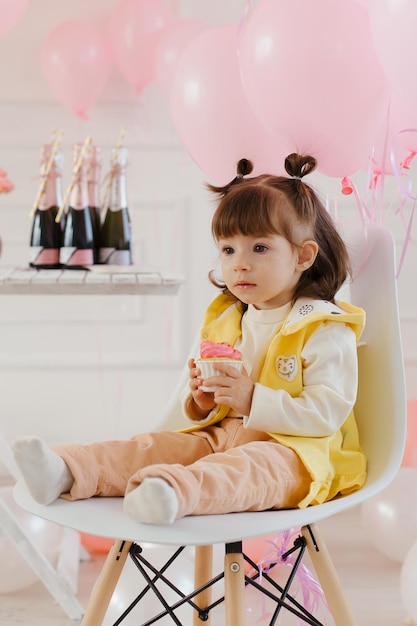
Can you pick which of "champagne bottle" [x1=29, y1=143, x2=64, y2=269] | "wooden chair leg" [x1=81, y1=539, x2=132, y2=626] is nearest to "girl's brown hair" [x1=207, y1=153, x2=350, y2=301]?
"wooden chair leg" [x1=81, y1=539, x2=132, y2=626]

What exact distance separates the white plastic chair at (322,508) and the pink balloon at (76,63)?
3.53ft

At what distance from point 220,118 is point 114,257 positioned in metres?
0.70

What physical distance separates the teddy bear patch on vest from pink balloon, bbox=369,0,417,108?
0.45 metres

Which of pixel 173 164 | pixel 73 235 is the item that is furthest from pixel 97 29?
pixel 73 235

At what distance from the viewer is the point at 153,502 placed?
959 millimetres

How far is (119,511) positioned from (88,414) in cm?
148

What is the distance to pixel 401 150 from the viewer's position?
154 centimetres

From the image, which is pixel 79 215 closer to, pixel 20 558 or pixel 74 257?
pixel 74 257

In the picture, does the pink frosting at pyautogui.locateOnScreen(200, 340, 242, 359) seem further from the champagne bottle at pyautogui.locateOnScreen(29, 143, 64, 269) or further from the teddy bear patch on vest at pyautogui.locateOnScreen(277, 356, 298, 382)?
the champagne bottle at pyautogui.locateOnScreen(29, 143, 64, 269)

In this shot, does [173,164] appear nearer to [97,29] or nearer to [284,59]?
[97,29]

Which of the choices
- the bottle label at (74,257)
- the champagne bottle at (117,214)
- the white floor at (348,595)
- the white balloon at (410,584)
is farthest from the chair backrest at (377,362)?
the champagne bottle at (117,214)

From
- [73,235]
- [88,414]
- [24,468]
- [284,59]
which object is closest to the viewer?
[24,468]

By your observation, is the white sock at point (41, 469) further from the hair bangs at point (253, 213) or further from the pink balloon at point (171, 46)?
the pink balloon at point (171, 46)

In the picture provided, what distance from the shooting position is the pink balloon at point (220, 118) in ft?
5.03
